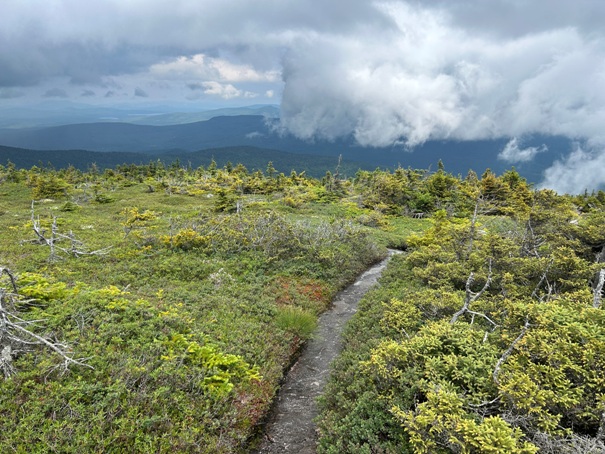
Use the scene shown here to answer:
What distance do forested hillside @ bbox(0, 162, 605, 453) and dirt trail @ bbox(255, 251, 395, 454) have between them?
0.55 m

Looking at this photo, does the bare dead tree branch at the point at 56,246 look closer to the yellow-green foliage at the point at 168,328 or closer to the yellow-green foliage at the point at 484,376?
the yellow-green foliage at the point at 168,328

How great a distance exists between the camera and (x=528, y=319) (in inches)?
287

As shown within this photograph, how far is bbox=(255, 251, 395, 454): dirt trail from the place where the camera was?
27.0 feet

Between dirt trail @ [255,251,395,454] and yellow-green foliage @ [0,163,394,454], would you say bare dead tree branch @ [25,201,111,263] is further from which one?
dirt trail @ [255,251,395,454]

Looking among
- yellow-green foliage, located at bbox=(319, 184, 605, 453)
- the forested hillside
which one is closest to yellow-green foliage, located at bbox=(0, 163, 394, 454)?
the forested hillside

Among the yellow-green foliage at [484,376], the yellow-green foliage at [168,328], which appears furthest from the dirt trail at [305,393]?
the yellow-green foliage at [484,376]

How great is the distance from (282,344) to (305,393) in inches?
78.2

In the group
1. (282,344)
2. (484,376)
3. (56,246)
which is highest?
(56,246)

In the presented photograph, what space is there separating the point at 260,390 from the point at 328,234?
45.0 feet

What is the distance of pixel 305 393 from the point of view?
1012 centimetres

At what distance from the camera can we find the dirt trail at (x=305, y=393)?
324 inches

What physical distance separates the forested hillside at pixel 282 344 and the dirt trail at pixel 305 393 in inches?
21.7

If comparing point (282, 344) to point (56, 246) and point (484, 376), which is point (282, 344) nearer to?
point (484, 376)

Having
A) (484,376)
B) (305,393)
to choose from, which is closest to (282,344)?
(305,393)
